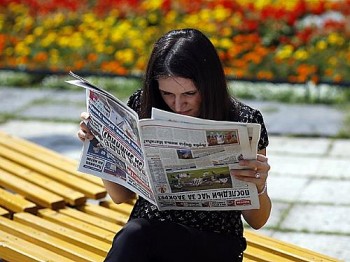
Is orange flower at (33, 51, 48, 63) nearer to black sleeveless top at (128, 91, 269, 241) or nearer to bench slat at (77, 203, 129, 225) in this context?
bench slat at (77, 203, 129, 225)

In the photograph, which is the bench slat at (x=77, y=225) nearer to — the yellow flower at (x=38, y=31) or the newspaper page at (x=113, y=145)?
the newspaper page at (x=113, y=145)

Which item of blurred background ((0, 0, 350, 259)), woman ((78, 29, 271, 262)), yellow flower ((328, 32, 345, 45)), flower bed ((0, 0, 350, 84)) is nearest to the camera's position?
woman ((78, 29, 271, 262))

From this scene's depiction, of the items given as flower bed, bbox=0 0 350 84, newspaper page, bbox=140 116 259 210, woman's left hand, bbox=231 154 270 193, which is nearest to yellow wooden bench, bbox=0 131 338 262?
newspaper page, bbox=140 116 259 210

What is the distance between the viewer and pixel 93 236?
386 cm

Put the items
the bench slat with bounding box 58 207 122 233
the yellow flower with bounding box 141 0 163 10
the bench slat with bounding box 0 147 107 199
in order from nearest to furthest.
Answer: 1. the bench slat with bounding box 58 207 122 233
2. the bench slat with bounding box 0 147 107 199
3. the yellow flower with bounding box 141 0 163 10

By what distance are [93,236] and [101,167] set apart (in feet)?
1.49

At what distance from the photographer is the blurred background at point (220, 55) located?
6664mm

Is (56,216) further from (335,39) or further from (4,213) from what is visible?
(335,39)

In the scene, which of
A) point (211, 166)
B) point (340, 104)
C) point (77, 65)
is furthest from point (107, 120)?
point (77, 65)

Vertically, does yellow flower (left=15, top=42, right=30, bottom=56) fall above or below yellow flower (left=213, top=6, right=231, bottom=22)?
below

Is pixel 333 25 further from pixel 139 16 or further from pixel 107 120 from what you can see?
pixel 107 120

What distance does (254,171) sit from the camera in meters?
3.14

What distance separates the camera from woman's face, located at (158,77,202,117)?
3268 mm

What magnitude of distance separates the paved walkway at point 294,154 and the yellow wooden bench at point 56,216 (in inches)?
33.3
